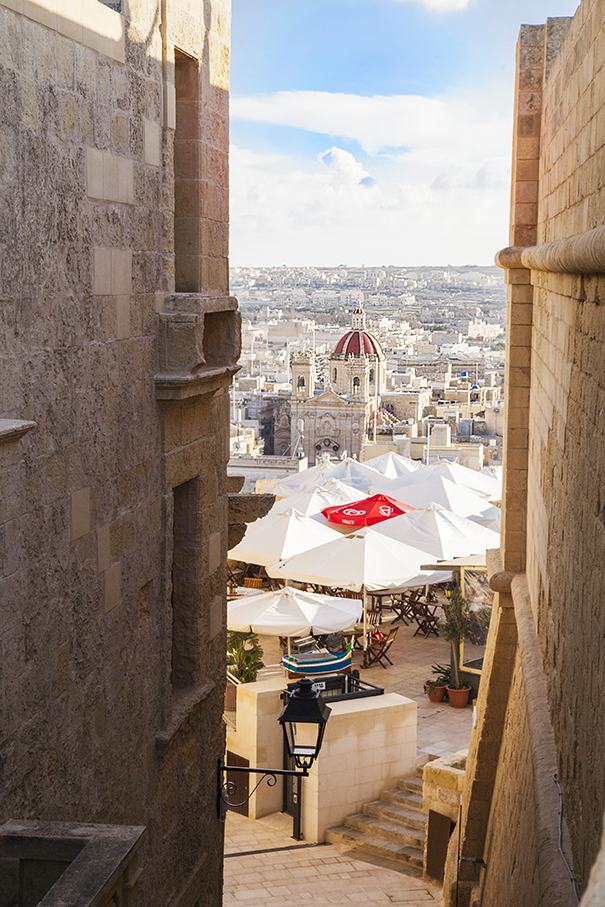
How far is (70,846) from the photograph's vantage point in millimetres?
3166

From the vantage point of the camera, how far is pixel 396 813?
389 inches

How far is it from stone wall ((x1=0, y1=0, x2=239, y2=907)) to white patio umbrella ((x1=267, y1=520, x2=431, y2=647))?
7.10 m

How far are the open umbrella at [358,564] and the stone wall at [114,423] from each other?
23.3ft

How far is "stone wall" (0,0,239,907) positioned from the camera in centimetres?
373

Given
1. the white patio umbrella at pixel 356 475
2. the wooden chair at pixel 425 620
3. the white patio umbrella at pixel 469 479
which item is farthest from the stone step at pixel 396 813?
the white patio umbrella at pixel 356 475

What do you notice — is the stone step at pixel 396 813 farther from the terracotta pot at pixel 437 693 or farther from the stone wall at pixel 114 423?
the stone wall at pixel 114 423

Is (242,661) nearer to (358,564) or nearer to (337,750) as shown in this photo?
(337,750)

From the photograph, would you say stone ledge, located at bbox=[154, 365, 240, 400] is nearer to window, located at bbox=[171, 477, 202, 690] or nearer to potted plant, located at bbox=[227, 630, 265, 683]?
window, located at bbox=[171, 477, 202, 690]

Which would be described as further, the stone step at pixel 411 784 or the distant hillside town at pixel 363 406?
the distant hillside town at pixel 363 406

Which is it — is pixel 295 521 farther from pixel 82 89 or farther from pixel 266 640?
pixel 82 89

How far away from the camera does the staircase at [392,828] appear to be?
945 centimetres

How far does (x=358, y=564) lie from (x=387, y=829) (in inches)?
183

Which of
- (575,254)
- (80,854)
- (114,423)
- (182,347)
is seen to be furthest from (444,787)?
(80,854)

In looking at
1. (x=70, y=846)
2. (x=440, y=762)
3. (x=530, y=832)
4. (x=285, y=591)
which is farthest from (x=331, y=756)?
(x=70, y=846)
